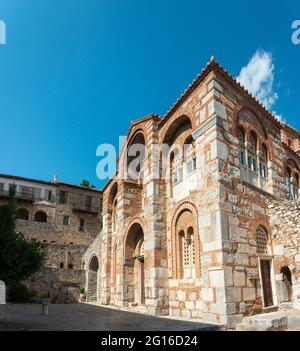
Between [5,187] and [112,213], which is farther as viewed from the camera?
[5,187]

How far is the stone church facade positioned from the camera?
26.3 ft

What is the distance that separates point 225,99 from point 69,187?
82.7 feet

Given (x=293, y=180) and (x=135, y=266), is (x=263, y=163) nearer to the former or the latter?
(x=293, y=180)

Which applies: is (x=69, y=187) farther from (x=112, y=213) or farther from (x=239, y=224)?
(x=239, y=224)

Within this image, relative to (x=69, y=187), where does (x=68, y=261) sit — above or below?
below

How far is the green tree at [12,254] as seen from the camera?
7.31 meters

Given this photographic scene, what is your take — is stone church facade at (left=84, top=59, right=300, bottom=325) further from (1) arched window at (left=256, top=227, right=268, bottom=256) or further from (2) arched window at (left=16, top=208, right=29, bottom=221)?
(2) arched window at (left=16, top=208, right=29, bottom=221)

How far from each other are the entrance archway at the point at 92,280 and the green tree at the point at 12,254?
12.4 meters

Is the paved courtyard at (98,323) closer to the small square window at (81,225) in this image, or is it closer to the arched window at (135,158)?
the arched window at (135,158)

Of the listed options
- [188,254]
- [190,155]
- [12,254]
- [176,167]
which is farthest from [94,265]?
[12,254]

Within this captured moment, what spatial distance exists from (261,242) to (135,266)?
5655mm
